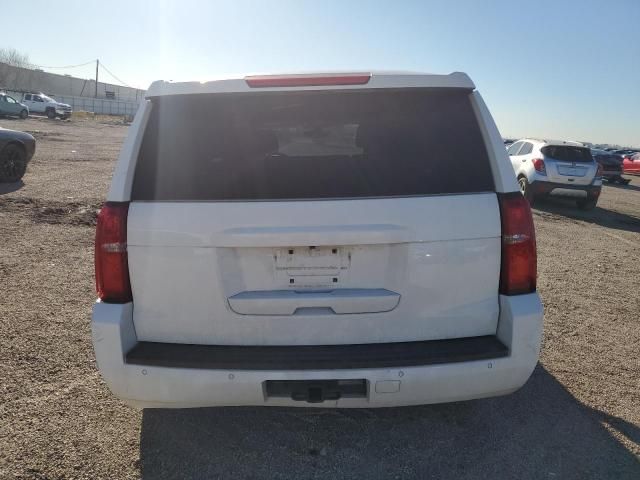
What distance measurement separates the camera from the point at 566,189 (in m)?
11.6

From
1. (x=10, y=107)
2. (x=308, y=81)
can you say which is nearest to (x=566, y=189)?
(x=308, y=81)

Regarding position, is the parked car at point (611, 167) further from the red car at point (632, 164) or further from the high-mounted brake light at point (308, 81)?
the high-mounted brake light at point (308, 81)

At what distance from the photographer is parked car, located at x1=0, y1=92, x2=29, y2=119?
3325 cm

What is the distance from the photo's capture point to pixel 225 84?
2.21 meters

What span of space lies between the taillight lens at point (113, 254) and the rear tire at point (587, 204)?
503 inches

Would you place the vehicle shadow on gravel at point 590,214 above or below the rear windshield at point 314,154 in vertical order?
below

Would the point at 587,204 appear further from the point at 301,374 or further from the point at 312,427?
the point at 301,374

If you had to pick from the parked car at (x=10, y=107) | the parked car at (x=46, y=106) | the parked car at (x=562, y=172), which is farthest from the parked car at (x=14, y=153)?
the parked car at (x=46, y=106)

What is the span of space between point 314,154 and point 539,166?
36.1ft

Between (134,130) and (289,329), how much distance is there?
128 cm

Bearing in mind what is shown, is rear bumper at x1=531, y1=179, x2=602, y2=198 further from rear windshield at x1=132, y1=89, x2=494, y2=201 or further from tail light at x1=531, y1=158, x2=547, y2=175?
rear windshield at x1=132, y1=89, x2=494, y2=201

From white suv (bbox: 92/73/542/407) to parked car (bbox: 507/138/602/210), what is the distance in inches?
418

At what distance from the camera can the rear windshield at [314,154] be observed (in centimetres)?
215

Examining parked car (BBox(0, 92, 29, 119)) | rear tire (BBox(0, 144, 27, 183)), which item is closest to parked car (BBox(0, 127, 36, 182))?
rear tire (BBox(0, 144, 27, 183))
